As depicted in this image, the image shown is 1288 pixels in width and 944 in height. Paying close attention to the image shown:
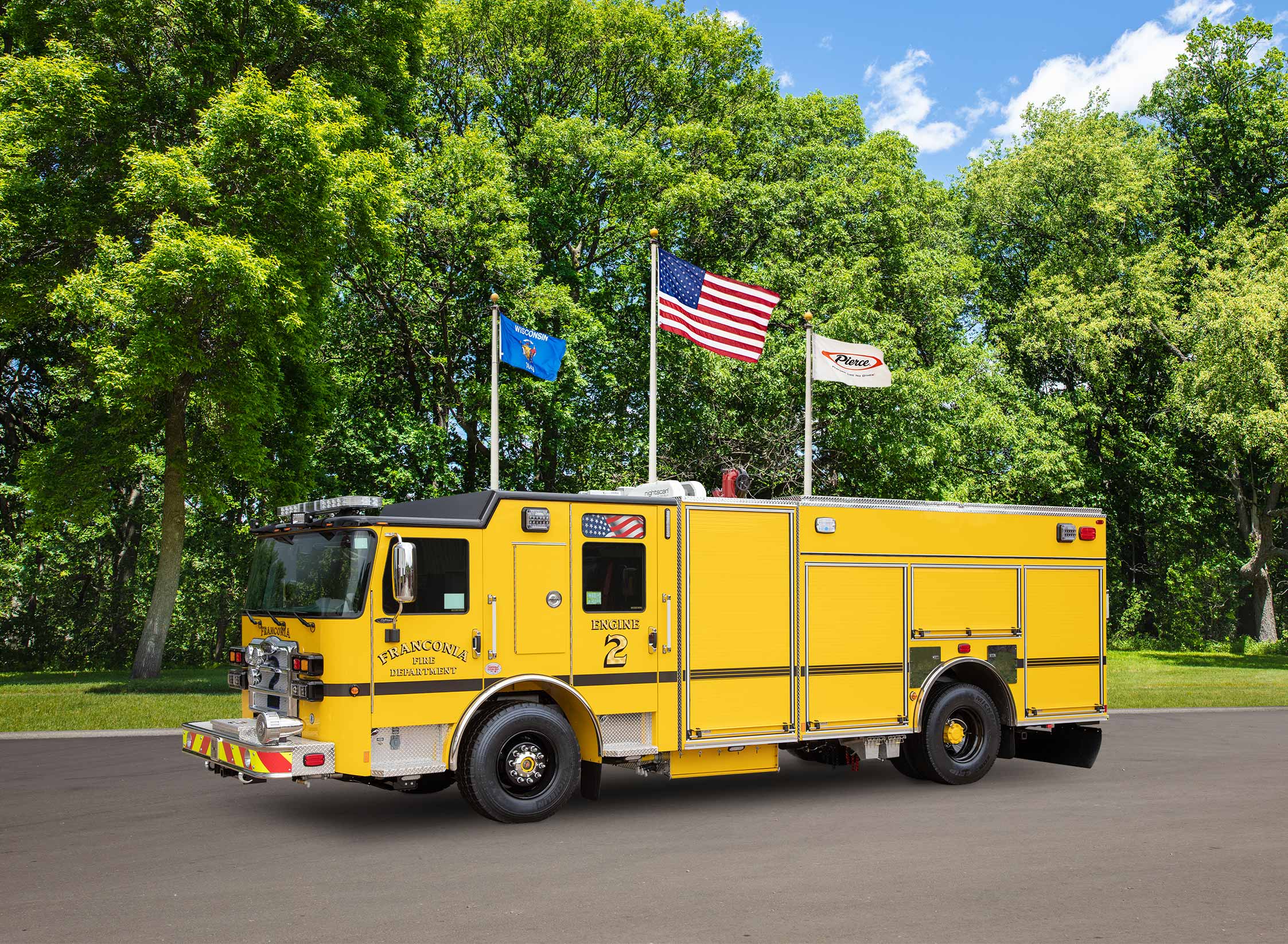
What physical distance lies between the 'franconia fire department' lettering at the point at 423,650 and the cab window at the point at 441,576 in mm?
257

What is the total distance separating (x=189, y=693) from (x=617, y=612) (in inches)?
561

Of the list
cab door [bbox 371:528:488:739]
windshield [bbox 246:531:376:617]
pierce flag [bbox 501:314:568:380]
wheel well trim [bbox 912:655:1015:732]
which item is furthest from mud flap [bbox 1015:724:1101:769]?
pierce flag [bbox 501:314:568:380]

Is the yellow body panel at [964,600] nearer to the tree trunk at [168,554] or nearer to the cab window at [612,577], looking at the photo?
the cab window at [612,577]

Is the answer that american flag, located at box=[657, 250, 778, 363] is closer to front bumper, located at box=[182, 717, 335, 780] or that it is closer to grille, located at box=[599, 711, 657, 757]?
grille, located at box=[599, 711, 657, 757]

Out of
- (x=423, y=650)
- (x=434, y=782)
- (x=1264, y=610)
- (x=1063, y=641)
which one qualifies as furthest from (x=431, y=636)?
(x=1264, y=610)

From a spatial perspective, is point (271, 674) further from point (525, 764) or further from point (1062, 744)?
point (1062, 744)

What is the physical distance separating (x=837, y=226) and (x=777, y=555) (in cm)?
2245

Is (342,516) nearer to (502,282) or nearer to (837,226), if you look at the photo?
(502,282)

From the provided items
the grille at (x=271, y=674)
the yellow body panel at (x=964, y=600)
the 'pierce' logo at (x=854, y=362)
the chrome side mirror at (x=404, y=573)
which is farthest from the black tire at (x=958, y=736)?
the 'pierce' logo at (x=854, y=362)

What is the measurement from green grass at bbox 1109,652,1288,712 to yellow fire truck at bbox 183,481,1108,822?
9.04 meters

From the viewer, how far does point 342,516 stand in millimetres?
9672

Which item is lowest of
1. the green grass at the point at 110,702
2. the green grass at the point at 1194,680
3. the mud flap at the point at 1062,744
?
the green grass at the point at 1194,680

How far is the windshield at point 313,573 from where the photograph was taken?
30.3ft

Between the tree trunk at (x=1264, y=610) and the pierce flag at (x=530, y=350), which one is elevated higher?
the pierce flag at (x=530, y=350)
